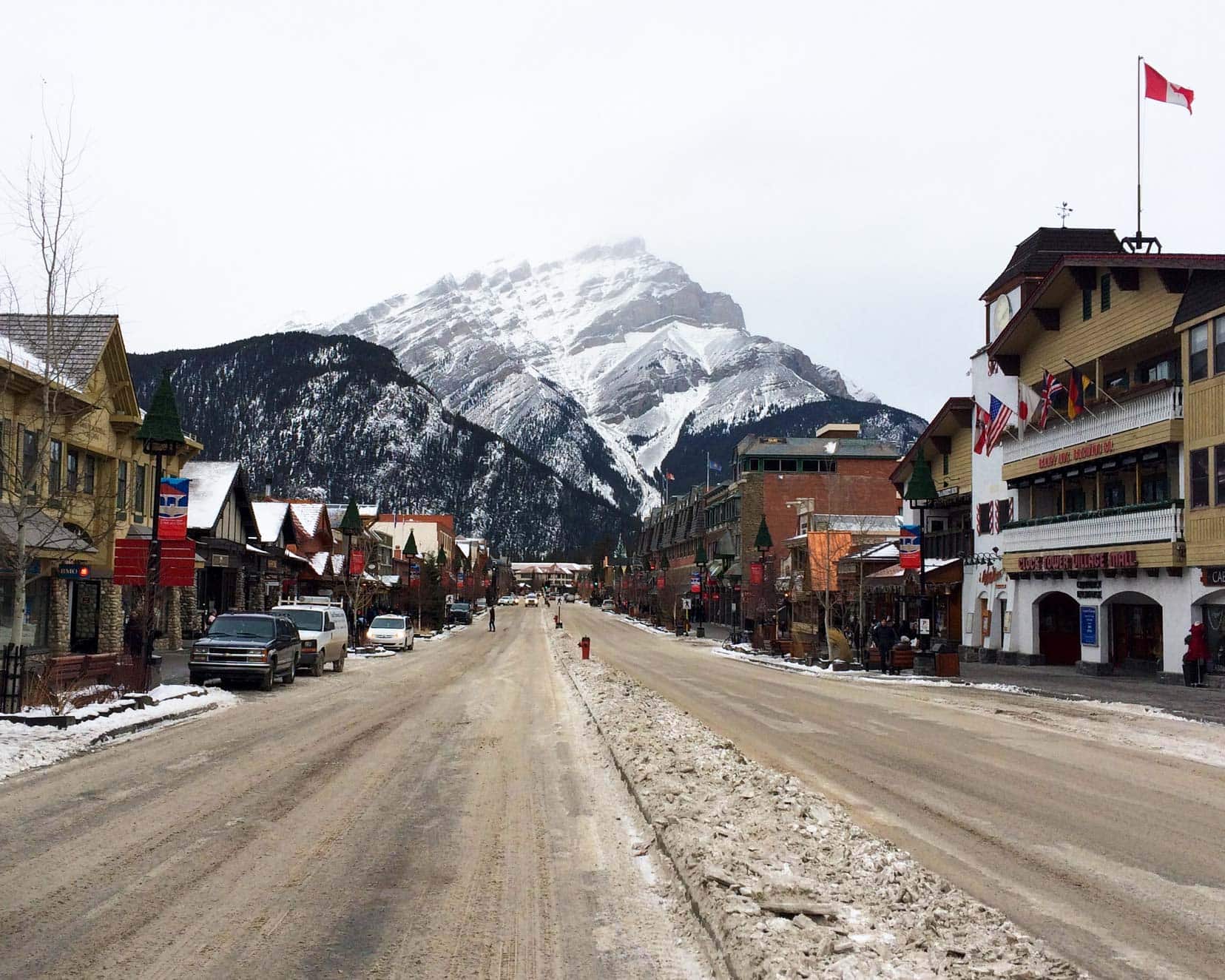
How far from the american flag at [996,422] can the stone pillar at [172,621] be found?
29.6 m

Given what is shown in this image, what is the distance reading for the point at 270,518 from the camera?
187 feet

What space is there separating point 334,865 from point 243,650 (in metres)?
17.6

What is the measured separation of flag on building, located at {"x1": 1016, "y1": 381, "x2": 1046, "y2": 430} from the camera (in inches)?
1571

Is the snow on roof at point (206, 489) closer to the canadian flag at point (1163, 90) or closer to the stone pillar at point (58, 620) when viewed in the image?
the stone pillar at point (58, 620)

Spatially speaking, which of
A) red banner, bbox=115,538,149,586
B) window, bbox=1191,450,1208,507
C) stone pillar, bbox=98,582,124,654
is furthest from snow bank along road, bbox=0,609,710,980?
stone pillar, bbox=98,582,124,654

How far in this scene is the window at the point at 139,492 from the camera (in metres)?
37.9

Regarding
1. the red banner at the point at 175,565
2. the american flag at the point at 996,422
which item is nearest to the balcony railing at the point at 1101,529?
the american flag at the point at 996,422

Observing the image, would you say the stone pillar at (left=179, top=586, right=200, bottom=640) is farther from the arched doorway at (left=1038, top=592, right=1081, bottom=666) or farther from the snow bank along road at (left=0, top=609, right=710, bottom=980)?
the arched doorway at (left=1038, top=592, right=1081, bottom=666)

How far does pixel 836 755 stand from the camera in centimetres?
1500

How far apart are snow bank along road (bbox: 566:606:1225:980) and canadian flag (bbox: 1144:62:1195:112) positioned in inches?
712

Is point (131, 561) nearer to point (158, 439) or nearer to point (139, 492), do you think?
point (158, 439)

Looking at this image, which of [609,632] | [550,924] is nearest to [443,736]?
[550,924]

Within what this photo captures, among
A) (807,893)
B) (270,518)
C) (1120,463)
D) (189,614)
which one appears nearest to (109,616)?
(189,614)

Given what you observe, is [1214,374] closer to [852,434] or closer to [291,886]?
[291,886]
